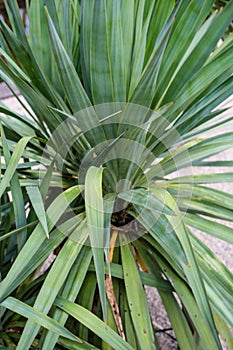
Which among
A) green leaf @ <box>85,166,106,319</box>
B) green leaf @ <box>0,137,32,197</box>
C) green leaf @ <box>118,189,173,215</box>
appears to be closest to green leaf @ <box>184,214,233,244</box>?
green leaf @ <box>118,189,173,215</box>

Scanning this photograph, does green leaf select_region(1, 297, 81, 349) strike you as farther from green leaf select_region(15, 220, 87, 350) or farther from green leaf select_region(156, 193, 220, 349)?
green leaf select_region(156, 193, 220, 349)

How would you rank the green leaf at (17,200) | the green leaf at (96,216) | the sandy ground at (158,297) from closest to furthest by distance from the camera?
the green leaf at (96,216) → the green leaf at (17,200) → the sandy ground at (158,297)

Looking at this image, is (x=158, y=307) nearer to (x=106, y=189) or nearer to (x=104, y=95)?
(x=106, y=189)

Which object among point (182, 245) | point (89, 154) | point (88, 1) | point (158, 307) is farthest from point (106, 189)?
point (158, 307)

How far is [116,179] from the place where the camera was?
84 centimetres

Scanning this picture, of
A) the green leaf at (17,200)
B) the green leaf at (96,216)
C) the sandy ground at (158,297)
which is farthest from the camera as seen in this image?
the sandy ground at (158,297)

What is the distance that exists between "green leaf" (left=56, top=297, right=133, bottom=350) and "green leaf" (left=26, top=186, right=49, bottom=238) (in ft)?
0.49

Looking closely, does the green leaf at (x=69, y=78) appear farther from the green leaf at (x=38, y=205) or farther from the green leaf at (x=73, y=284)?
the green leaf at (x=73, y=284)

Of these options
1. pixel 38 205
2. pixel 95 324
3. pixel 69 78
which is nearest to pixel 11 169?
pixel 38 205

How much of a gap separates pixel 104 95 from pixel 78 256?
0.30 meters

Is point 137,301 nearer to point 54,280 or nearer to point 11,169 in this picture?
point 54,280

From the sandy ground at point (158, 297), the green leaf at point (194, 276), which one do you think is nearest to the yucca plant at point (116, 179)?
the green leaf at point (194, 276)

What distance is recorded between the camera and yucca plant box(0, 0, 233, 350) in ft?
2.30

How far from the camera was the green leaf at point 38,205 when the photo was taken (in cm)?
68
